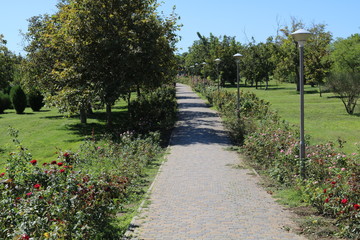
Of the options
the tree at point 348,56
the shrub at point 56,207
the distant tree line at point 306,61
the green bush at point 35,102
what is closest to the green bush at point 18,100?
the green bush at point 35,102

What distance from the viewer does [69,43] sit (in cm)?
1719

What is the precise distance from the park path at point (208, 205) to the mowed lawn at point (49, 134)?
16.1 ft

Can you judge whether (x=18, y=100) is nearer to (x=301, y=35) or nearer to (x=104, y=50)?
(x=104, y=50)

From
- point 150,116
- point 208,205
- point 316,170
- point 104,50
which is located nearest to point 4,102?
point 104,50

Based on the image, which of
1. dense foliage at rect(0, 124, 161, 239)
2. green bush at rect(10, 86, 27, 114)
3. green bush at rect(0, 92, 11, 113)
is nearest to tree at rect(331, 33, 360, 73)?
green bush at rect(10, 86, 27, 114)

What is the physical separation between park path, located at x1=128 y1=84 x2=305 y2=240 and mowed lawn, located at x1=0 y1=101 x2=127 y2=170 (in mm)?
4908

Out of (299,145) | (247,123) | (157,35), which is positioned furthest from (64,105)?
(299,145)

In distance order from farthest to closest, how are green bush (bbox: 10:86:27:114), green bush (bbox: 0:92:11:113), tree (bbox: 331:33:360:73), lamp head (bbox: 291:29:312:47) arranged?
1. tree (bbox: 331:33:360:73)
2. green bush (bbox: 0:92:11:113)
3. green bush (bbox: 10:86:27:114)
4. lamp head (bbox: 291:29:312:47)

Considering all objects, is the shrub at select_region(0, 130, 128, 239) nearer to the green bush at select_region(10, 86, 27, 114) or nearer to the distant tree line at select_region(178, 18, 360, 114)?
the distant tree line at select_region(178, 18, 360, 114)

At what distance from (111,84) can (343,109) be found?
62.6ft

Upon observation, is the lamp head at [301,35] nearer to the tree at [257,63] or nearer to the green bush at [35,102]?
the green bush at [35,102]

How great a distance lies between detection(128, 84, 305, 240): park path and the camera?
6.32m

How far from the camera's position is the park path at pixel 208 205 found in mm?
6316

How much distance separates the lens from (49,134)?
68.1 ft
